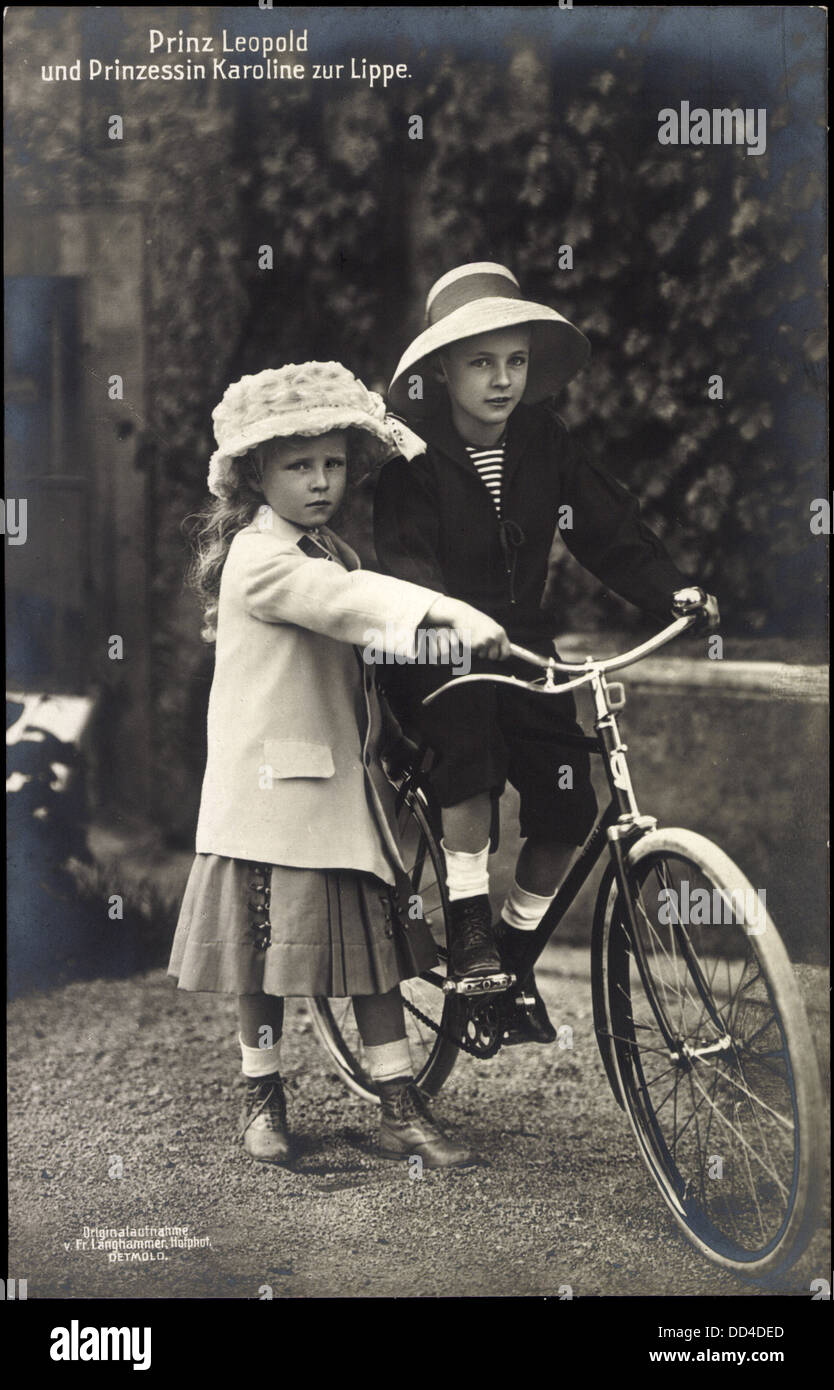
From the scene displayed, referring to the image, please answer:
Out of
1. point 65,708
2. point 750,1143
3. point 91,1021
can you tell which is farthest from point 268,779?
point 750,1143

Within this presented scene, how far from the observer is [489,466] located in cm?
415

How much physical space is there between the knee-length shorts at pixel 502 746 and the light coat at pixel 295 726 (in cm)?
14

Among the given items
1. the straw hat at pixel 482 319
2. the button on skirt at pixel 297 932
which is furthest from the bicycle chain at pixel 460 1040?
the straw hat at pixel 482 319

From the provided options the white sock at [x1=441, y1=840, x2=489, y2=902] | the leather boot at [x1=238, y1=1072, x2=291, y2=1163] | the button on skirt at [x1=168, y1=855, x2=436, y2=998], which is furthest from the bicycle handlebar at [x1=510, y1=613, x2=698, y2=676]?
the leather boot at [x1=238, y1=1072, x2=291, y2=1163]

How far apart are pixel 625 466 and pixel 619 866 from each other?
3.99 ft

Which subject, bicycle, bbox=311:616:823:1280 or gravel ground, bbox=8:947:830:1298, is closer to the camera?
bicycle, bbox=311:616:823:1280

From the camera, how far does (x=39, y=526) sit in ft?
14.3

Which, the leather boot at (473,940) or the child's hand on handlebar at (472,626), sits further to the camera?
the leather boot at (473,940)

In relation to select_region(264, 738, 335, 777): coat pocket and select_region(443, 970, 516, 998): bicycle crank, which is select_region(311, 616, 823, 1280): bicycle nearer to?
select_region(443, 970, 516, 998): bicycle crank

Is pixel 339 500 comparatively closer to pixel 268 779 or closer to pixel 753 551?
pixel 268 779

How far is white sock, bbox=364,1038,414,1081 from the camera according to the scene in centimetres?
426

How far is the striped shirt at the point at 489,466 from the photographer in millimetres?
4141

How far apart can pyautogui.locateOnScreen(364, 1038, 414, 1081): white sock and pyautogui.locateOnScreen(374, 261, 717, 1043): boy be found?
13.3 inches

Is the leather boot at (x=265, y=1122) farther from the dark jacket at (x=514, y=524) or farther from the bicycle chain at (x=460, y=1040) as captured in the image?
the dark jacket at (x=514, y=524)
